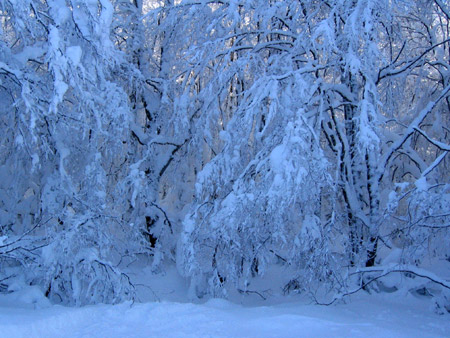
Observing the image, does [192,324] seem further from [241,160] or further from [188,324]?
[241,160]

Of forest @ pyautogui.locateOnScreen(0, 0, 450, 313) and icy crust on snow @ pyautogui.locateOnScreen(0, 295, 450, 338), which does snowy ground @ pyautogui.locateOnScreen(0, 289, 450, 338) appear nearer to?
icy crust on snow @ pyautogui.locateOnScreen(0, 295, 450, 338)

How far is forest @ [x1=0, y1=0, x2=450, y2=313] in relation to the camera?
509cm

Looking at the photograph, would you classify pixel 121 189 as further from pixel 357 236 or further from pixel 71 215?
pixel 357 236

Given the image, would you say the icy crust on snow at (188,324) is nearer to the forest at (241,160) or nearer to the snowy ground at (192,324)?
the snowy ground at (192,324)

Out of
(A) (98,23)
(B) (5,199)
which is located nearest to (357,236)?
(A) (98,23)

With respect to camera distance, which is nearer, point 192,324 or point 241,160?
point 192,324

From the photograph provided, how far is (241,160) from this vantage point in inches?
253

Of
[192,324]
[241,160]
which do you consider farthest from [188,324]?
[241,160]

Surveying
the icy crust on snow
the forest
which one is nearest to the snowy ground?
the icy crust on snow

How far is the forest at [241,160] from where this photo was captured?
509cm

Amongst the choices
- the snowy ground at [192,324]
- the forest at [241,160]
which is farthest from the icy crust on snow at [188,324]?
the forest at [241,160]

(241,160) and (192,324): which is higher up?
(241,160)

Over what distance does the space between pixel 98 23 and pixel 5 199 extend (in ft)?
12.3

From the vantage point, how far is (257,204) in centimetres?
516
